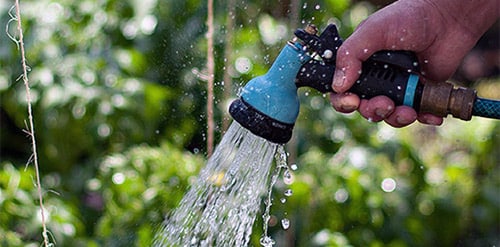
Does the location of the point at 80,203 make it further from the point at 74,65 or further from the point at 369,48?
the point at 369,48

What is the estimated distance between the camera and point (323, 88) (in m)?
1.38

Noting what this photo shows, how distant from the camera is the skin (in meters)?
1.36

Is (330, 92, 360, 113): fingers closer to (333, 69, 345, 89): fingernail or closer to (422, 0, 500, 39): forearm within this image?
(333, 69, 345, 89): fingernail

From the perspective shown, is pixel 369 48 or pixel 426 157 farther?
pixel 426 157

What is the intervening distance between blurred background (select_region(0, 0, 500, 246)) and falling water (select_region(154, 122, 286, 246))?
413 millimetres

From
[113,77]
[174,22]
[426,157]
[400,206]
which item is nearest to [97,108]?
[113,77]

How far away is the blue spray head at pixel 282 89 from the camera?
1.35 metres

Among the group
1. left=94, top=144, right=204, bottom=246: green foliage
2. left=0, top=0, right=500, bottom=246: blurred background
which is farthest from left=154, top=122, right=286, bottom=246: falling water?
left=0, top=0, right=500, bottom=246: blurred background

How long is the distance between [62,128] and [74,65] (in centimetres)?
19

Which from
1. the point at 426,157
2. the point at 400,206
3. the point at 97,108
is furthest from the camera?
the point at 426,157

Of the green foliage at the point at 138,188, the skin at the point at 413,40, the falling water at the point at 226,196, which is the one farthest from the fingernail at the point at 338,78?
the green foliage at the point at 138,188

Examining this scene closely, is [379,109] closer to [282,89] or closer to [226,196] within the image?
[282,89]

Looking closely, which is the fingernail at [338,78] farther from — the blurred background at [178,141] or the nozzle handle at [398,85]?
the blurred background at [178,141]

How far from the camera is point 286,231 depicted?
2213mm
